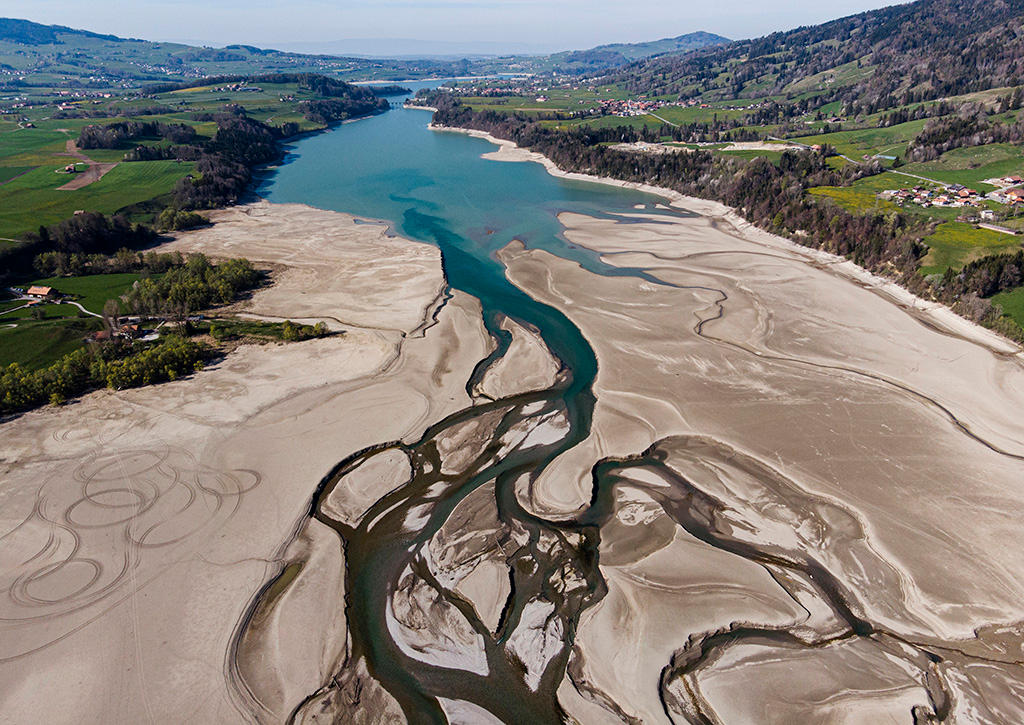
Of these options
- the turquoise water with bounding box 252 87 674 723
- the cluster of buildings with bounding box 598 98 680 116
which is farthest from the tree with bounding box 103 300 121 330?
the cluster of buildings with bounding box 598 98 680 116

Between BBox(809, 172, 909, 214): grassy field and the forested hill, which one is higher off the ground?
the forested hill

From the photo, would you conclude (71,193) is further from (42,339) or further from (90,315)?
(42,339)

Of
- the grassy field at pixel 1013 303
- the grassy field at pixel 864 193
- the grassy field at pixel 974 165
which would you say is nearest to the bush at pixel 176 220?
the grassy field at pixel 864 193

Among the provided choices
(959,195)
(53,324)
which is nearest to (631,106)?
(959,195)

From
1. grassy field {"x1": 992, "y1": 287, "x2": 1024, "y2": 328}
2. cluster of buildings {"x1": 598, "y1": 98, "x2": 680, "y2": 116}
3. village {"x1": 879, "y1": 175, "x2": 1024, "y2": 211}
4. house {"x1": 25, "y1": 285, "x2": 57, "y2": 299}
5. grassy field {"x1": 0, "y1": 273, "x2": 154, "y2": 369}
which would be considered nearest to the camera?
grassy field {"x1": 0, "y1": 273, "x2": 154, "y2": 369}

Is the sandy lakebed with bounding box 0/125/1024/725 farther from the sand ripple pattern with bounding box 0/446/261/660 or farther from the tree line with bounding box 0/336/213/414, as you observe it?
the tree line with bounding box 0/336/213/414
